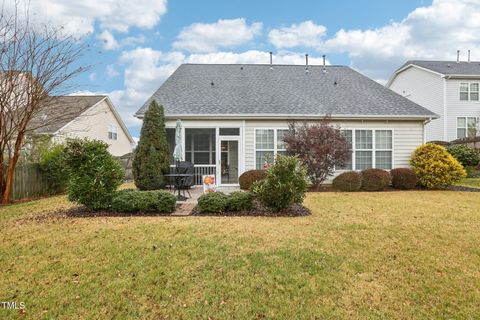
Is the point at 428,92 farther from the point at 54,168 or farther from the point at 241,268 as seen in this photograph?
the point at 54,168

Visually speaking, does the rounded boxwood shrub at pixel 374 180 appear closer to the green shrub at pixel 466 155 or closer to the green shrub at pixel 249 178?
the green shrub at pixel 249 178

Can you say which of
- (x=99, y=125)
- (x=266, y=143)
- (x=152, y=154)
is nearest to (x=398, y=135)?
(x=266, y=143)

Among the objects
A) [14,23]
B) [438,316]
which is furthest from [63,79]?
[438,316]

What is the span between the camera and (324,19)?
622 inches

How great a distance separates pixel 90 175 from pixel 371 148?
40.4 feet

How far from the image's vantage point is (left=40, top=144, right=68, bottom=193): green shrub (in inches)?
472

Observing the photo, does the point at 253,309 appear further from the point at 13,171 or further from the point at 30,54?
→ the point at 30,54

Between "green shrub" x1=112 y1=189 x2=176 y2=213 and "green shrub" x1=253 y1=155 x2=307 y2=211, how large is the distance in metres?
2.37

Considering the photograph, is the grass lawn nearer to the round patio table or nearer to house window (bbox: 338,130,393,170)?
the round patio table

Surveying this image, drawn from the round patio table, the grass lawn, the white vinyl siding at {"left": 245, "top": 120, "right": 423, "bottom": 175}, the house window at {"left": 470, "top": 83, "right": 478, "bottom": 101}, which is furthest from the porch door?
the house window at {"left": 470, "top": 83, "right": 478, "bottom": 101}

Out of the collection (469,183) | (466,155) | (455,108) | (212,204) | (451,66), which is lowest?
(469,183)

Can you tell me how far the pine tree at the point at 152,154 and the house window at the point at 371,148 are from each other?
28.1 feet

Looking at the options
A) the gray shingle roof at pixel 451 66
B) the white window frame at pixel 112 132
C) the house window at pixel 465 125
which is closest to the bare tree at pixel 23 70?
the white window frame at pixel 112 132

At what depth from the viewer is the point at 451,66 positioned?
2488 centimetres
